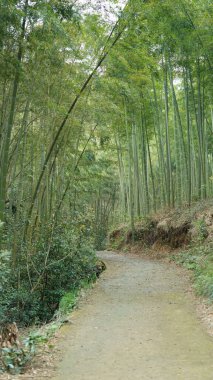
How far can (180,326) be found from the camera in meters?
4.58

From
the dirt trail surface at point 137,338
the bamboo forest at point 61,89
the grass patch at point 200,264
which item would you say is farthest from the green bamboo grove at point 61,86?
the grass patch at point 200,264

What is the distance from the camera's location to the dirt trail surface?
10.6 ft

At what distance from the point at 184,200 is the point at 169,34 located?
5.13 metres

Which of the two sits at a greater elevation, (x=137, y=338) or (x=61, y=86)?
(x=61, y=86)

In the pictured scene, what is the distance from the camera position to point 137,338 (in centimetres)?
417

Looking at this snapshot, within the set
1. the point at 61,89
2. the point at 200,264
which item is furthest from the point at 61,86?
the point at 200,264

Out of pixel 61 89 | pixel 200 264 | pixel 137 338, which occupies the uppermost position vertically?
pixel 61 89

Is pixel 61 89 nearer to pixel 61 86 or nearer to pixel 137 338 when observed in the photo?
pixel 61 86

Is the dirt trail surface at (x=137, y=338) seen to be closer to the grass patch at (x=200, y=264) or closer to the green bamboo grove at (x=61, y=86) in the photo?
the grass patch at (x=200, y=264)

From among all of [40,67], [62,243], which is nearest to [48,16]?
[40,67]

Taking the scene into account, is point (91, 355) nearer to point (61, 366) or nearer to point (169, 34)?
point (61, 366)

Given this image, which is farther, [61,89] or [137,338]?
[61,89]

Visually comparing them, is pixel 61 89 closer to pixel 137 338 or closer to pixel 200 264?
pixel 200 264

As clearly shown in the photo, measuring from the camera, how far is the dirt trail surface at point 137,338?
324 centimetres
